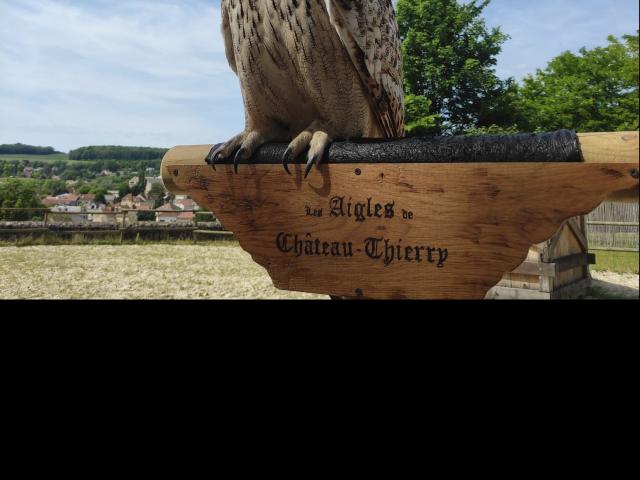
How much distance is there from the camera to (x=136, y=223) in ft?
9.12

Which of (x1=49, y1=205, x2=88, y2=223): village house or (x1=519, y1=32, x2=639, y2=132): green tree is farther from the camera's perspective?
(x1=519, y1=32, x2=639, y2=132): green tree

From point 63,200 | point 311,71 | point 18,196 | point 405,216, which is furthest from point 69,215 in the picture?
point 405,216

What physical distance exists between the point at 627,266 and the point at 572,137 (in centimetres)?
336

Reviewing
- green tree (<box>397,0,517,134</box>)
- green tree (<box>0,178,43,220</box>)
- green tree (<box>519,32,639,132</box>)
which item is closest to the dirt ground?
green tree (<box>0,178,43,220</box>)

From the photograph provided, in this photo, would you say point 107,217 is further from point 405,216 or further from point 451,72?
point 451,72

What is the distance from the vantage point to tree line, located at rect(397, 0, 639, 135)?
4.76 metres

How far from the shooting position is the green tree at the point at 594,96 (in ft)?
17.3

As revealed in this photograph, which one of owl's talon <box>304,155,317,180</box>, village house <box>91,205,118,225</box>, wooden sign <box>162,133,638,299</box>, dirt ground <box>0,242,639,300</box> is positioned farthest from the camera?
village house <box>91,205,118,225</box>

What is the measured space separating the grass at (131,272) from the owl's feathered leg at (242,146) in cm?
84

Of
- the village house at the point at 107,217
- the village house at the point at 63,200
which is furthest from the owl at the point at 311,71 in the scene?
the village house at the point at 107,217

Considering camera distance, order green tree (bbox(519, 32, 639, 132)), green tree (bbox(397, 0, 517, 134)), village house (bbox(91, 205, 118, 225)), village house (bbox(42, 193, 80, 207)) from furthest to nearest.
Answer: green tree (bbox(519, 32, 639, 132)) → green tree (bbox(397, 0, 517, 134)) → village house (bbox(91, 205, 118, 225)) → village house (bbox(42, 193, 80, 207))

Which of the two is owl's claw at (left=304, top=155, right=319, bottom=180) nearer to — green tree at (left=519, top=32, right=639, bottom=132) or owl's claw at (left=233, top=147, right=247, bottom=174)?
owl's claw at (left=233, top=147, right=247, bottom=174)
